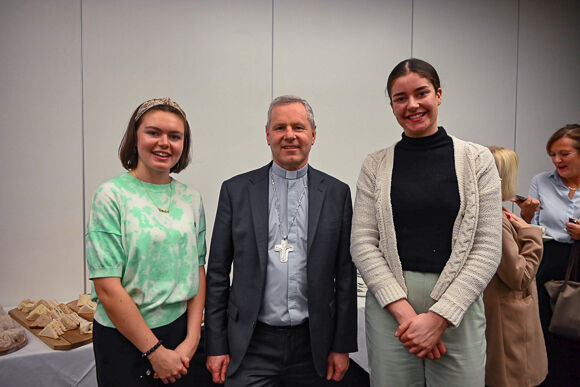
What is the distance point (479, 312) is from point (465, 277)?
196 millimetres

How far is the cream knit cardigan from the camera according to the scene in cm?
134

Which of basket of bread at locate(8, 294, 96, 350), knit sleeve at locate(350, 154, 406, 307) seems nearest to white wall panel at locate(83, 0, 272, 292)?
basket of bread at locate(8, 294, 96, 350)

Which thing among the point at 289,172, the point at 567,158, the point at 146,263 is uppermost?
the point at 567,158

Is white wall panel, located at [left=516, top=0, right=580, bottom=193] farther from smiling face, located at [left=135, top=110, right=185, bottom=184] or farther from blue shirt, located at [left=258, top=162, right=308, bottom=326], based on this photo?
smiling face, located at [left=135, top=110, right=185, bottom=184]

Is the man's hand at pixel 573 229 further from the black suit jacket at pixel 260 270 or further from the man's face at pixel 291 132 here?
the man's face at pixel 291 132

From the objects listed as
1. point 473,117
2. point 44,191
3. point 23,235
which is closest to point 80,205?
point 44,191

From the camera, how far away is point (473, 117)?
13.3ft

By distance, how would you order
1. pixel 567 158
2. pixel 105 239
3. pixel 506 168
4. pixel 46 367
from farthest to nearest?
pixel 567 158 < pixel 46 367 < pixel 506 168 < pixel 105 239

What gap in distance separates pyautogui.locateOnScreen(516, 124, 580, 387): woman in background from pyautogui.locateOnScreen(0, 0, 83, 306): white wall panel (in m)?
3.41

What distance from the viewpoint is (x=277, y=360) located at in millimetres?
1491

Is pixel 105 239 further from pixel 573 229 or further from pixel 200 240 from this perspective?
pixel 573 229

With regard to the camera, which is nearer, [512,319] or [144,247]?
[144,247]

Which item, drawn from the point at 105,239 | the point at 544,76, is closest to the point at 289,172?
the point at 105,239

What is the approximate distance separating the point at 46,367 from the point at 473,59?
4.55m
